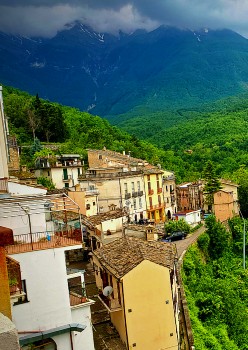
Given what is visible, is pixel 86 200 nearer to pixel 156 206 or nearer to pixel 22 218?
pixel 156 206

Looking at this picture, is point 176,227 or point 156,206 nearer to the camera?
point 176,227

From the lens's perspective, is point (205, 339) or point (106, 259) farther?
point (205, 339)

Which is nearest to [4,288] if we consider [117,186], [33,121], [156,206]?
[117,186]

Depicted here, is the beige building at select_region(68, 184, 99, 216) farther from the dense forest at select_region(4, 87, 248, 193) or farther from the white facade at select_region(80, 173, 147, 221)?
the dense forest at select_region(4, 87, 248, 193)

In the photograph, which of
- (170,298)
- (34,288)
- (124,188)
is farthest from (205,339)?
(124,188)

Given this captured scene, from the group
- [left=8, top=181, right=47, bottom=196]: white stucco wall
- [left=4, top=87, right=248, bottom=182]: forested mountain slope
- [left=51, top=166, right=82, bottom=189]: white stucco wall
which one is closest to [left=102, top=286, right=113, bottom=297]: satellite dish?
[left=8, top=181, right=47, bottom=196]: white stucco wall

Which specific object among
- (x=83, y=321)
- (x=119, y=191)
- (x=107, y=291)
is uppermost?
(x=119, y=191)

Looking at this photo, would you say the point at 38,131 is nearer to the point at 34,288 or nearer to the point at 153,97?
the point at 34,288
